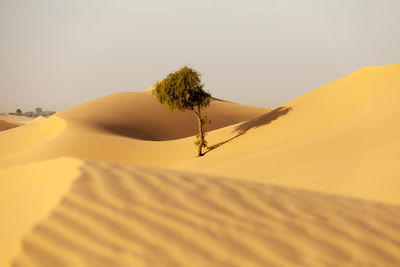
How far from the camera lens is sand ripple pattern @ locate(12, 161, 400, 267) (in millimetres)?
2336

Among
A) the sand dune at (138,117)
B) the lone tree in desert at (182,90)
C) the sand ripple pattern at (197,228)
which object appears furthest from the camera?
the sand dune at (138,117)

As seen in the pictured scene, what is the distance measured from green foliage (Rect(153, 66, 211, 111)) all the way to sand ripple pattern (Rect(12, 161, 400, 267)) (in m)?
12.1

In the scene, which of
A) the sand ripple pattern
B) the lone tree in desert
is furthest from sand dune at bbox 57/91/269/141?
the sand ripple pattern

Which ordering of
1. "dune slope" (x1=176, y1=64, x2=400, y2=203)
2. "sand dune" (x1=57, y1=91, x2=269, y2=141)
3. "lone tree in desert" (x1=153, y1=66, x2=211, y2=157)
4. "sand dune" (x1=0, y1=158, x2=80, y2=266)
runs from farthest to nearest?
"sand dune" (x1=57, y1=91, x2=269, y2=141) < "lone tree in desert" (x1=153, y1=66, x2=211, y2=157) < "dune slope" (x1=176, y1=64, x2=400, y2=203) < "sand dune" (x1=0, y1=158, x2=80, y2=266)

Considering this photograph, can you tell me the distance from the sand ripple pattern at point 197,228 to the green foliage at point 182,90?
39.7 ft

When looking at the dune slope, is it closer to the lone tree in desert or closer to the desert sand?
the desert sand

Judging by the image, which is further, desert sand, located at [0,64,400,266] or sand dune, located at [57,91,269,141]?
sand dune, located at [57,91,269,141]

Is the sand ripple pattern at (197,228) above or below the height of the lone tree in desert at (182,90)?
below

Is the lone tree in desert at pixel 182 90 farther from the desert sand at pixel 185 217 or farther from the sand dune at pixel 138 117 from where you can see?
the sand dune at pixel 138 117

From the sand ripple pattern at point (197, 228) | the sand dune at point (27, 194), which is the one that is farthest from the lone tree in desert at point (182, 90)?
the sand ripple pattern at point (197, 228)

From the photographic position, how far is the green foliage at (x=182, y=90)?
51.8ft

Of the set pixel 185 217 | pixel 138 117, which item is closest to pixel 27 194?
pixel 185 217

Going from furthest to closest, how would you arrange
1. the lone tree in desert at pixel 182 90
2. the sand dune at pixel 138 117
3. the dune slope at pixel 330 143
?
1. the sand dune at pixel 138 117
2. the lone tree in desert at pixel 182 90
3. the dune slope at pixel 330 143

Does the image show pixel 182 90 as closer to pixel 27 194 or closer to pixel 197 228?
pixel 27 194
